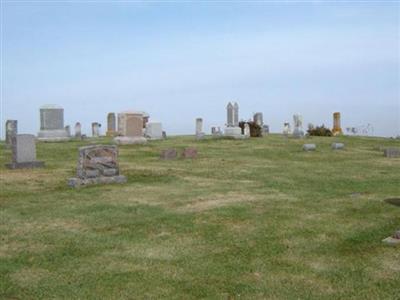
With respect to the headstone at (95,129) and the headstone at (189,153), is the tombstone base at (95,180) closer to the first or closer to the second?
the headstone at (189,153)

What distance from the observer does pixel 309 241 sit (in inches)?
320

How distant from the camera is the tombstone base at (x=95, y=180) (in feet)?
45.6

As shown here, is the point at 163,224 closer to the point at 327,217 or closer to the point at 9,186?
the point at 327,217

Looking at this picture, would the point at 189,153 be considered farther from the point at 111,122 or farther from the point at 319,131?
the point at 111,122

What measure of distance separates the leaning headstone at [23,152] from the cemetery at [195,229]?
0.13 ft

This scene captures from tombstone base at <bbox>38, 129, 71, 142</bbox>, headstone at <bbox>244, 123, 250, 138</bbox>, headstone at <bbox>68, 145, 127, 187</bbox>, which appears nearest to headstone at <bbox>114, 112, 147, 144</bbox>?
tombstone base at <bbox>38, 129, 71, 142</bbox>

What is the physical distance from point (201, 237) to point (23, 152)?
1140 centimetres

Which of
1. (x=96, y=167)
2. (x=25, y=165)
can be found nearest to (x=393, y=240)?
(x=96, y=167)

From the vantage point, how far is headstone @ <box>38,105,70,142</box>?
97.1 feet

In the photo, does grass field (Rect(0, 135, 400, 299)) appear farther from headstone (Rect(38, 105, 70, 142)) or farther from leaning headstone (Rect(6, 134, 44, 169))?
headstone (Rect(38, 105, 70, 142))

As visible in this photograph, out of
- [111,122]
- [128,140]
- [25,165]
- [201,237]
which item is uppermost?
[111,122]

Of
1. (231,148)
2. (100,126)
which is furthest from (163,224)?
(100,126)

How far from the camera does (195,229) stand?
892 cm

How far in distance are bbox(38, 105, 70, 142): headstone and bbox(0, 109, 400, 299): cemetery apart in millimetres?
11003
